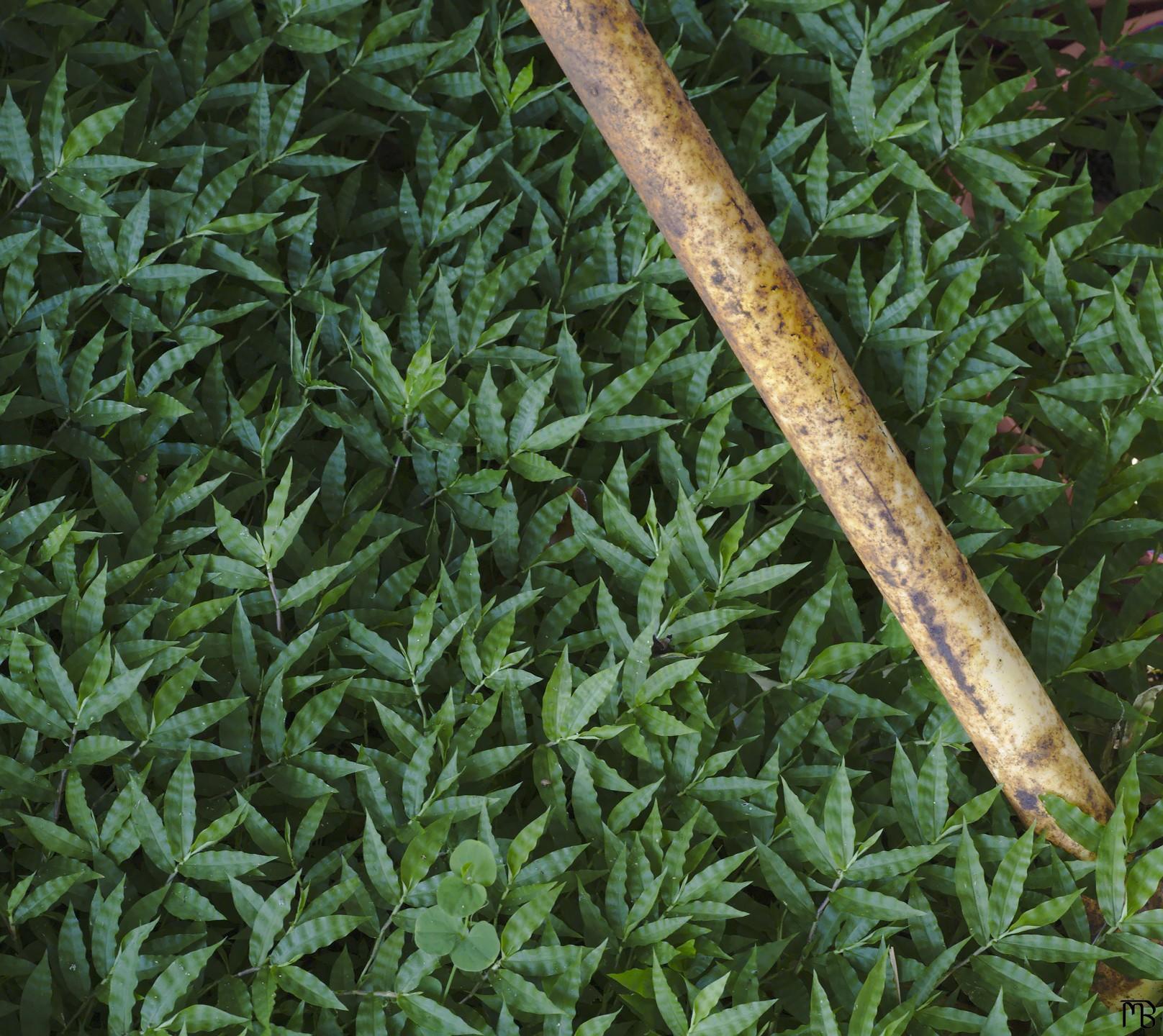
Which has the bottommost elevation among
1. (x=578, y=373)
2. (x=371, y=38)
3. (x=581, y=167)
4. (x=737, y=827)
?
(x=737, y=827)

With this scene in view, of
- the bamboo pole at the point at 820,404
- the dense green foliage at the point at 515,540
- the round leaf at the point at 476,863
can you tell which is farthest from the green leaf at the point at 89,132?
the round leaf at the point at 476,863

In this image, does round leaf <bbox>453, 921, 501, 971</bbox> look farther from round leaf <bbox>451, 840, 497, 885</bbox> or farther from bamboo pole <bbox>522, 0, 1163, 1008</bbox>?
bamboo pole <bbox>522, 0, 1163, 1008</bbox>

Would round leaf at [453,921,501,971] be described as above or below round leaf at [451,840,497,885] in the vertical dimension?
below

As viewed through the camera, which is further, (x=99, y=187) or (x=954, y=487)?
(x=954, y=487)

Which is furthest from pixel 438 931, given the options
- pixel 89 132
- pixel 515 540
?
pixel 89 132

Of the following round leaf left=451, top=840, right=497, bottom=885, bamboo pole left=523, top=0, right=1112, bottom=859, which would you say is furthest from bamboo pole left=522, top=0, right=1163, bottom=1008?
round leaf left=451, top=840, right=497, bottom=885

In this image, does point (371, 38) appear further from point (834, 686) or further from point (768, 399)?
point (834, 686)

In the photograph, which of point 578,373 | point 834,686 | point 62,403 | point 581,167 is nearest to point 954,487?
point 834,686

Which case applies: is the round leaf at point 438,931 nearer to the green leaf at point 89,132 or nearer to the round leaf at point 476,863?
the round leaf at point 476,863

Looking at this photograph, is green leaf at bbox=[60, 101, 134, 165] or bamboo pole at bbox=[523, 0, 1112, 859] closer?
bamboo pole at bbox=[523, 0, 1112, 859]
